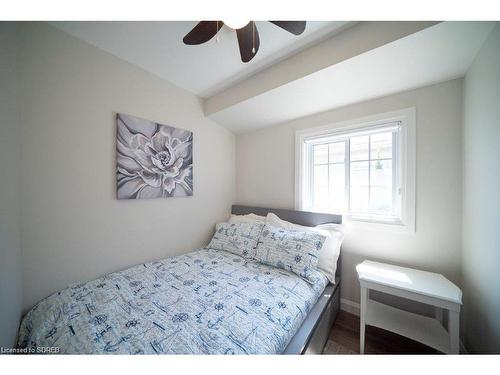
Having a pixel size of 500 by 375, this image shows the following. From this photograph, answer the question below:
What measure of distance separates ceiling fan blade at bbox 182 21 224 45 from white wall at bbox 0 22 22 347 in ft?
3.03

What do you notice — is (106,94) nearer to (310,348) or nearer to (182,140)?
(182,140)

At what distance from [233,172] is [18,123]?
2.06 meters

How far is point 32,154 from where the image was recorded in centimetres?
116

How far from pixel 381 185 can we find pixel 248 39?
5.68 feet

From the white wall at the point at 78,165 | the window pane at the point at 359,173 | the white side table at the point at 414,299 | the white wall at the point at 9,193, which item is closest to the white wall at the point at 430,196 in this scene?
the white side table at the point at 414,299

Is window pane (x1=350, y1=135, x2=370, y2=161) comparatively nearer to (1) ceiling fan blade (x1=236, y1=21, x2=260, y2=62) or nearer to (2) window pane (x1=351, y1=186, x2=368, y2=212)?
(2) window pane (x1=351, y1=186, x2=368, y2=212)

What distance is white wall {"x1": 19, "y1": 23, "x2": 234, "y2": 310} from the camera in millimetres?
1166

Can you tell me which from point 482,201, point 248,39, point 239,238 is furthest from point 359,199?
point 248,39

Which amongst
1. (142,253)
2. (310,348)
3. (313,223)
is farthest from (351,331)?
(142,253)

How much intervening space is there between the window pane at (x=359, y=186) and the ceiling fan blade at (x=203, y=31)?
1719 millimetres

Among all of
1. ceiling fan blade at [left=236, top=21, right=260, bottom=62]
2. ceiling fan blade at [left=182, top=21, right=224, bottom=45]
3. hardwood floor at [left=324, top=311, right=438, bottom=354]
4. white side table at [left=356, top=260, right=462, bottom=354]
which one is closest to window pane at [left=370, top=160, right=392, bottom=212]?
white side table at [left=356, top=260, right=462, bottom=354]

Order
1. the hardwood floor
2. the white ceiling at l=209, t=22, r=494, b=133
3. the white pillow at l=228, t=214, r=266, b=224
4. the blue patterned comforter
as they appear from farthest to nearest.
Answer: the white pillow at l=228, t=214, r=266, b=224 → the hardwood floor → the white ceiling at l=209, t=22, r=494, b=133 → the blue patterned comforter

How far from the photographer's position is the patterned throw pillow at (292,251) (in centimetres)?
144

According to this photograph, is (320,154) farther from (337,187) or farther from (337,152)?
(337,187)
